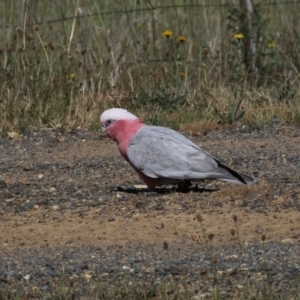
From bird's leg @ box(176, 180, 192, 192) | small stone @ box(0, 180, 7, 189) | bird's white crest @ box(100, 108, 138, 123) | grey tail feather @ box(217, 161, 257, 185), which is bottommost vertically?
small stone @ box(0, 180, 7, 189)

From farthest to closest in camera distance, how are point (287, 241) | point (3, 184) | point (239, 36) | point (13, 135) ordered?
point (239, 36), point (13, 135), point (3, 184), point (287, 241)

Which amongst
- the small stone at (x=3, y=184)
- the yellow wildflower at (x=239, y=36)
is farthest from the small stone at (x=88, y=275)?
the yellow wildflower at (x=239, y=36)

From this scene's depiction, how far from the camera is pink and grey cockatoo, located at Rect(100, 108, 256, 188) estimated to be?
21.1ft

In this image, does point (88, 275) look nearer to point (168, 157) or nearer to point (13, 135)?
point (168, 157)

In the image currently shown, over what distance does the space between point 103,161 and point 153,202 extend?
4.75ft

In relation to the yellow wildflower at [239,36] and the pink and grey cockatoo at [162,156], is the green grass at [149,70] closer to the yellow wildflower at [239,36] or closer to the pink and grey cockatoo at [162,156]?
the yellow wildflower at [239,36]

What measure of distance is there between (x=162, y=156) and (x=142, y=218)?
562mm

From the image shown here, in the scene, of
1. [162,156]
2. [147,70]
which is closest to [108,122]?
[162,156]

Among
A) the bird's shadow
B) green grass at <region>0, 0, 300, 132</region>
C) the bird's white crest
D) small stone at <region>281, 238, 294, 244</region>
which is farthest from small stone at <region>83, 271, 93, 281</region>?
green grass at <region>0, 0, 300, 132</region>

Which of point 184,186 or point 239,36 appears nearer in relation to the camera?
point 184,186

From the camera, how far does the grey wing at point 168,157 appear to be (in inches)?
254

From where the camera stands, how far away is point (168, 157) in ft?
21.4

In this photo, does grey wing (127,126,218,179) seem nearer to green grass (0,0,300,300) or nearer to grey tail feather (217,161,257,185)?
grey tail feather (217,161,257,185)

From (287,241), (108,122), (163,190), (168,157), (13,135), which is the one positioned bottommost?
(13,135)
